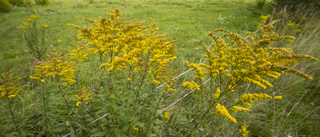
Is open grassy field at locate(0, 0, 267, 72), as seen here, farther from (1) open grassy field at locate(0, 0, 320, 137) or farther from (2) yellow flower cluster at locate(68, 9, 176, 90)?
(2) yellow flower cluster at locate(68, 9, 176, 90)

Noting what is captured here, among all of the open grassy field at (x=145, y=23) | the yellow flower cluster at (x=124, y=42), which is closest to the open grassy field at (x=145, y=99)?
the open grassy field at (x=145, y=23)

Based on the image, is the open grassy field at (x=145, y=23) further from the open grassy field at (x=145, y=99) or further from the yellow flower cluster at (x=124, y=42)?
the yellow flower cluster at (x=124, y=42)

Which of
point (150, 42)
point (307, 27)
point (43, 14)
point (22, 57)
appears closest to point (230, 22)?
point (307, 27)

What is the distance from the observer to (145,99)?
2070 mm

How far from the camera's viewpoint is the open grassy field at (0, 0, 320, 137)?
1.79 metres

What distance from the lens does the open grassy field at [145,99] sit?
5.88ft

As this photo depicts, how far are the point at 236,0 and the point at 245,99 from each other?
52.0ft

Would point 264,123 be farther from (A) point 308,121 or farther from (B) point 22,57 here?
(B) point 22,57

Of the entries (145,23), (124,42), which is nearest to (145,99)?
(124,42)

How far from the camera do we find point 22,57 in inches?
165

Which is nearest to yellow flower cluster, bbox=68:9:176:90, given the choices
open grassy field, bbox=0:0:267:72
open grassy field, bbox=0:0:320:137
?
open grassy field, bbox=0:0:320:137

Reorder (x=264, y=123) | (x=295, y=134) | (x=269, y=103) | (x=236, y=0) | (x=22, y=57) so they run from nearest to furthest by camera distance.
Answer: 1. (x=295, y=134)
2. (x=264, y=123)
3. (x=269, y=103)
4. (x=22, y=57)
5. (x=236, y=0)

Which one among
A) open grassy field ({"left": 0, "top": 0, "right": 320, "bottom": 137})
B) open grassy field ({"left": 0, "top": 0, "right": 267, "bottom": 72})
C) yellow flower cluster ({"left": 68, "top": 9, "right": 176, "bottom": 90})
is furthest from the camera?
open grassy field ({"left": 0, "top": 0, "right": 267, "bottom": 72})

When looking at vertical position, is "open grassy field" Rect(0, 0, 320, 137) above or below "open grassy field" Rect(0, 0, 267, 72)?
below
